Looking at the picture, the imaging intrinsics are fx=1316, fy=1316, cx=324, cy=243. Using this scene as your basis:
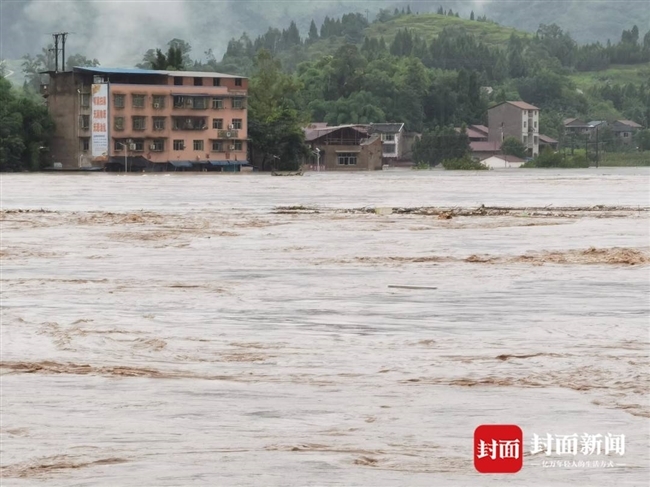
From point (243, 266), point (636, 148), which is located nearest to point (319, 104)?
point (636, 148)

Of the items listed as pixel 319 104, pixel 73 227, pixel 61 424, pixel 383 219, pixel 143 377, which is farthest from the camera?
pixel 319 104

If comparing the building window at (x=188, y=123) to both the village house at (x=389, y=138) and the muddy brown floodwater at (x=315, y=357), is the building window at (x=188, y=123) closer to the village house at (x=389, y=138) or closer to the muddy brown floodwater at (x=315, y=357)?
the village house at (x=389, y=138)

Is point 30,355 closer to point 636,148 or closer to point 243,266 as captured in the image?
point 243,266

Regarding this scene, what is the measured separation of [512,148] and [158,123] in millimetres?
66556

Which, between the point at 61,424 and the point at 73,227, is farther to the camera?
the point at 73,227

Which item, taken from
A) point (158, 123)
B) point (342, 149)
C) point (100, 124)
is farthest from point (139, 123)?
point (342, 149)

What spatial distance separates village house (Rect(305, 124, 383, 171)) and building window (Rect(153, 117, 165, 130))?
78.4ft

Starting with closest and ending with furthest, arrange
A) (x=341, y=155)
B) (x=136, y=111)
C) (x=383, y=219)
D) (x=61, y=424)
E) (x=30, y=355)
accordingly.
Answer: (x=61, y=424) < (x=30, y=355) < (x=383, y=219) < (x=136, y=111) < (x=341, y=155)

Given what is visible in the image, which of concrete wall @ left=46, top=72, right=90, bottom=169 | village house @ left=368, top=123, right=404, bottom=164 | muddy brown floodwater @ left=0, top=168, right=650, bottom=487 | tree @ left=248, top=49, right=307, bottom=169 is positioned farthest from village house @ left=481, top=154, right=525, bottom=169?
muddy brown floodwater @ left=0, top=168, right=650, bottom=487

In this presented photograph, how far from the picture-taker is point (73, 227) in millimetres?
34312

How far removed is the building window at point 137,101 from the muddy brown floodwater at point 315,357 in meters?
81.8

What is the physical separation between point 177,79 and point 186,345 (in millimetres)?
100154

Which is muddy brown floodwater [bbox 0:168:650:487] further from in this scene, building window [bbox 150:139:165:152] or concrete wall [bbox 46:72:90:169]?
building window [bbox 150:139:165:152]

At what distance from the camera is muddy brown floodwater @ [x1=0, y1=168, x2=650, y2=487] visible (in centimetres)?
970
